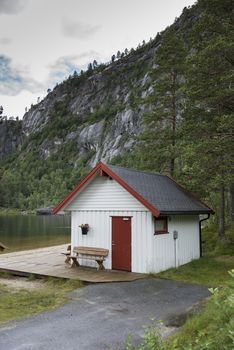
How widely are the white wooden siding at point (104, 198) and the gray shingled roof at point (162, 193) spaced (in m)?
0.47

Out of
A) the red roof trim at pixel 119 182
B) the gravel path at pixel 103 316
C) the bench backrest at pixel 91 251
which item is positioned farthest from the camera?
the bench backrest at pixel 91 251

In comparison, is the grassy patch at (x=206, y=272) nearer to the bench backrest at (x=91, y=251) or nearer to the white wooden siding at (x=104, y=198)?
the bench backrest at (x=91, y=251)

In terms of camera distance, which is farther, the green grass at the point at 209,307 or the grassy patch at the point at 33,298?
the grassy patch at the point at 33,298

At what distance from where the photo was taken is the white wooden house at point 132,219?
1256cm

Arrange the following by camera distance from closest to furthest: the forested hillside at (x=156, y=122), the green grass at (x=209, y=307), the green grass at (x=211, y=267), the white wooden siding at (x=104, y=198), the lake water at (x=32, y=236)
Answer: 1. the green grass at (x=209, y=307)
2. the green grass at (x=211, y=267)
3. the white wooden siding at (x=104, y=198)
4. the forested hillside at (x=156, y=122)
5. the lake water at (x=32, y=236)

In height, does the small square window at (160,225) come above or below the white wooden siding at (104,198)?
below

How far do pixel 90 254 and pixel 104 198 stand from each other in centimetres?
226

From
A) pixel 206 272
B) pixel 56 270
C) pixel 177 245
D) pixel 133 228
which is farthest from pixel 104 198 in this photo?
pixel 206 272

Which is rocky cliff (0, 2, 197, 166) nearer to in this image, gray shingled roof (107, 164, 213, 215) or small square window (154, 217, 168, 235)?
gray shingled roof (107, 164, 213, 215)

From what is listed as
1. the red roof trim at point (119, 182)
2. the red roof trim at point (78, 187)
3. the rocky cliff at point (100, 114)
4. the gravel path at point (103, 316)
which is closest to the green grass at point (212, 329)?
the gravel path at point (103, 316)

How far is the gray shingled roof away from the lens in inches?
509

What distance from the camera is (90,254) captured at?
1348cm

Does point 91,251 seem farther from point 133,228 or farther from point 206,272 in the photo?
point 206,272

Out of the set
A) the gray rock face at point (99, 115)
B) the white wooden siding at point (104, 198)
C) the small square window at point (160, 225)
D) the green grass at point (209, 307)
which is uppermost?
the gray rock face at point (99, 115)
